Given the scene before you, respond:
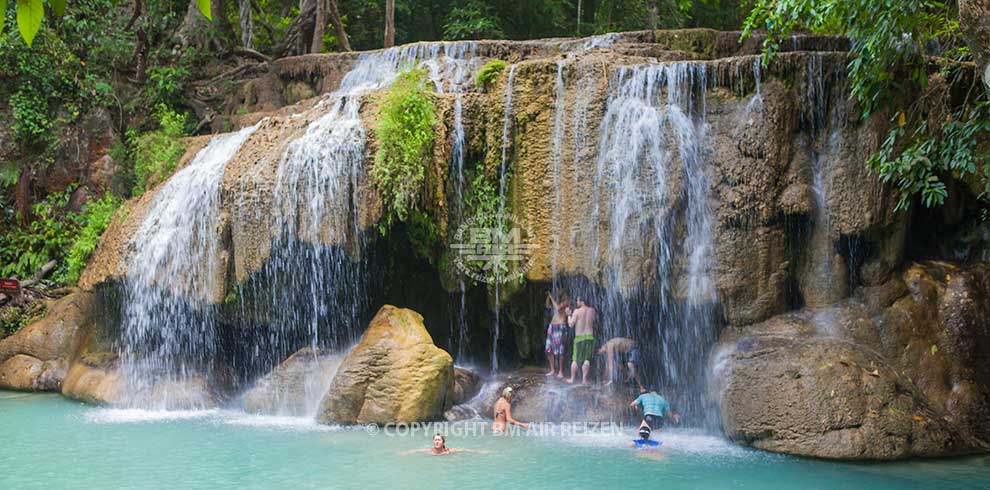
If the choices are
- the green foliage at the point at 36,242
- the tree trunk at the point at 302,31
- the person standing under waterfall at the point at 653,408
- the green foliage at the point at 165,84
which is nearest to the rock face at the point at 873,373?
the person standing under waterfall at the point at 653,408

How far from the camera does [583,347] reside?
1080 centimetres

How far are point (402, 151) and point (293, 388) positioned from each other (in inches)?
131

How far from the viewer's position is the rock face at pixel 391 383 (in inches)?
385

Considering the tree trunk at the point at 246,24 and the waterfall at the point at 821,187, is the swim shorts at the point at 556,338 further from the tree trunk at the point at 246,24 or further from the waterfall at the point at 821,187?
the tree trunk at the point at 246,24

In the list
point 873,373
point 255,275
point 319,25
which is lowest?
point 873,373

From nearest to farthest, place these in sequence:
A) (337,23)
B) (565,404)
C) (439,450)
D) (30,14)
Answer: (30,14), (439,450), (565,404), (337,23)

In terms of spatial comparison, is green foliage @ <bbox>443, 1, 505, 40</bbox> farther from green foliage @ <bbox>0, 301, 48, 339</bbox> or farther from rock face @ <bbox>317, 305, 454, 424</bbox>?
rock face @ <bbox>317, 305, 454, 424</bbox>

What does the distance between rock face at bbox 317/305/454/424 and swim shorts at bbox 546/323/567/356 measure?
151cm

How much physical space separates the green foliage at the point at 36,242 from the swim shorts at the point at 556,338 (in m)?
9.33

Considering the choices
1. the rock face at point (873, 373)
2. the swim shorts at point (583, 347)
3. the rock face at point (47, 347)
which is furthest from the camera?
the rock face at point (47, 347)

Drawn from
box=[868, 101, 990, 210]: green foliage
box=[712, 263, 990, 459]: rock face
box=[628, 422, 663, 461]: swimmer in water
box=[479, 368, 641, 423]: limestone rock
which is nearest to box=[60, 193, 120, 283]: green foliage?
box=[479, 368, 641, 423]: limestone rock

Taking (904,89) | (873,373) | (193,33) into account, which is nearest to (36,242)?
(193,33)

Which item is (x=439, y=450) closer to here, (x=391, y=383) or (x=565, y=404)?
(x=391, y=383)

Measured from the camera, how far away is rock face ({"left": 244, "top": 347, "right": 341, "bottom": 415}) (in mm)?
10688
